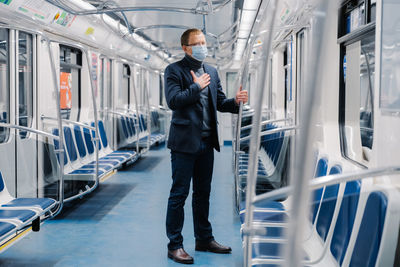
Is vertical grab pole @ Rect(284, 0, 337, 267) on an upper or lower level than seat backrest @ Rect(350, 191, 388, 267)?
upper

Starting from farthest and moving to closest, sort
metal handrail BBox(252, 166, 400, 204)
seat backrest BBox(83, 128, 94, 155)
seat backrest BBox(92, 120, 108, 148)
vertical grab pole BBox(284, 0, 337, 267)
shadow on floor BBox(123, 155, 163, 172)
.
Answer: shadow on floor BBox(123, 155, 163, 172), seat backrest BBox(92, 120, 108, 148), seat backrest BBox(83, 128, 94, 155), metal handrail BBox(252, 166, 400, 204), vertical grab pole BBox(284, 0, 337, 267)

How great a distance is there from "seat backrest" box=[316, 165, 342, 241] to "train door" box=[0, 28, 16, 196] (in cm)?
296

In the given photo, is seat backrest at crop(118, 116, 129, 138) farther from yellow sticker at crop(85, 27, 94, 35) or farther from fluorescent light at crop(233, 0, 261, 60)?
fluorescent light at crop(233, 0, 261, 60)

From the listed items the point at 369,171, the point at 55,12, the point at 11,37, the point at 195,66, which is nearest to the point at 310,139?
the point at 369,171

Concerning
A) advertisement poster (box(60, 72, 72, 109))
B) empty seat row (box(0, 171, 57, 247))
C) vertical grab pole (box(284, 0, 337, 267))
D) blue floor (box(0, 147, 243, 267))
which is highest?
advertisement poster (box(60, 72, 72, 109))

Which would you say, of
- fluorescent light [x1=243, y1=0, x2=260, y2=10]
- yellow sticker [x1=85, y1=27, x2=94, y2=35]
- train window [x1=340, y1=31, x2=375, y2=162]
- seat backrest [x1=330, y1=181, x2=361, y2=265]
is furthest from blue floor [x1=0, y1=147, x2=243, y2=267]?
fluorescent light [x1=243, y1=0, x2=260, y2=10]

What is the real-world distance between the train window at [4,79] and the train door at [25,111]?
4.4 inches

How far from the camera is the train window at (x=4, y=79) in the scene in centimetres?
448

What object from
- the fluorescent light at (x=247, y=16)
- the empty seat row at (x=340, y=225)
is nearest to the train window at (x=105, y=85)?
the fluorescent light at (x=247, y=16)

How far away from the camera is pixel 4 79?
180 inches

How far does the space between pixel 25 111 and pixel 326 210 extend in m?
3.76

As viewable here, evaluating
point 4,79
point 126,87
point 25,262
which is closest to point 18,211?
point 25,262

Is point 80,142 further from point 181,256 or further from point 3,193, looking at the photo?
point 181,256

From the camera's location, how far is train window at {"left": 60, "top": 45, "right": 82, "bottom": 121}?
260 inches
